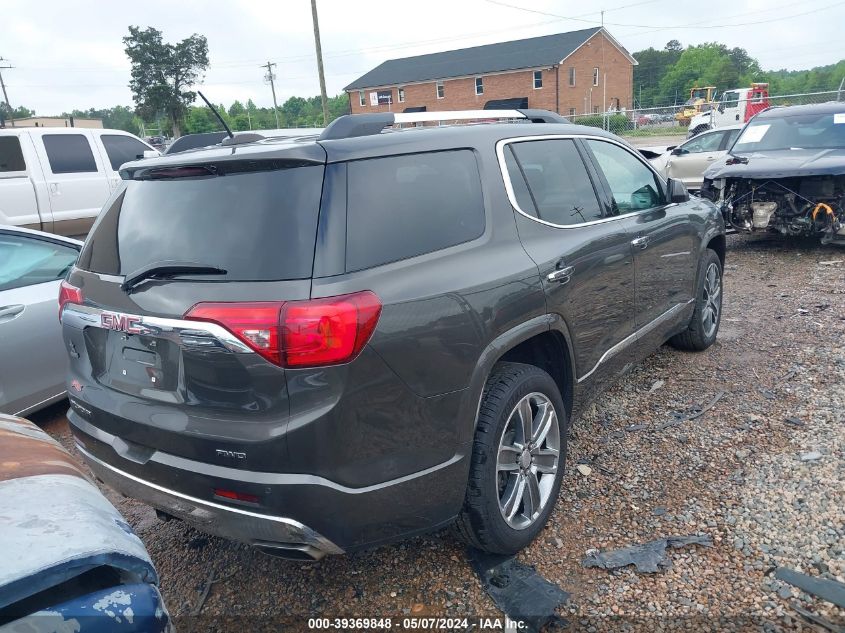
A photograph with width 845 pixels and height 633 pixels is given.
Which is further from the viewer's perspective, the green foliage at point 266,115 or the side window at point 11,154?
the green foliage at point 266,115

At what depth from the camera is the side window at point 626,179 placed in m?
3.96

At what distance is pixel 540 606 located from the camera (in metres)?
2.62

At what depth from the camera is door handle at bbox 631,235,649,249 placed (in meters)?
3.83

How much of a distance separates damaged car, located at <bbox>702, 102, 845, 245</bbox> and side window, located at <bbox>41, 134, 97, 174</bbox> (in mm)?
9259

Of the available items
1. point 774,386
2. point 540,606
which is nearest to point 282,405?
point 540,606

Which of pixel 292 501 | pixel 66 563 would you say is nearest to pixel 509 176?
pixel 292 501

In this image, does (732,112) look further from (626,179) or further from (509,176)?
(509,176)

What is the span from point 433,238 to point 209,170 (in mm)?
903

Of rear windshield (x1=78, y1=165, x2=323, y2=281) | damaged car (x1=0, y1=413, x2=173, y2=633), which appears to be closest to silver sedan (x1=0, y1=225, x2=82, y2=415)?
rear windshield (x1=78, y1=165, x2=323, y2=281)

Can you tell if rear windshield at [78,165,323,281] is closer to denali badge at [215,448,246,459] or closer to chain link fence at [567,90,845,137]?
denali badge at [215,448,246,459]

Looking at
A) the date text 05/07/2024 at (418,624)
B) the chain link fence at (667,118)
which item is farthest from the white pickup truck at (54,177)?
the chain link fence at (667,118)

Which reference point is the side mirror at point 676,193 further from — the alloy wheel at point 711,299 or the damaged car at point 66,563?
the damaged car at point 66,563

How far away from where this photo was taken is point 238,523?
7.51 feet

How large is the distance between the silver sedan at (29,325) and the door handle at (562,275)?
11.7 feet
